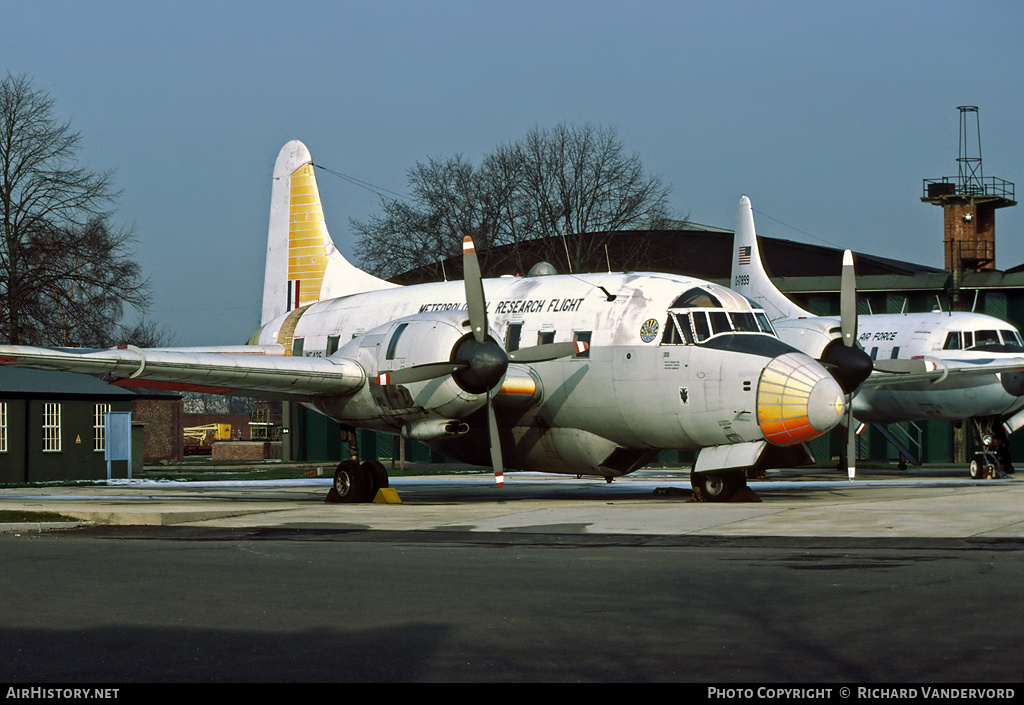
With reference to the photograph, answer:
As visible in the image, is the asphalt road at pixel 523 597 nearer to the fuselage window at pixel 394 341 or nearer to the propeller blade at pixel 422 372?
the propeller blade at pixel 422 372

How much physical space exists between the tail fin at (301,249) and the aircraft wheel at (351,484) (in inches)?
268

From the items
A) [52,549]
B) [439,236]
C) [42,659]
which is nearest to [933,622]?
[42,659]

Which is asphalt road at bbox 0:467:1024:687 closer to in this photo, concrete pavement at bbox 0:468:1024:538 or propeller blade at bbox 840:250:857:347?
concrete pavement at bbox 0:468:1024:538

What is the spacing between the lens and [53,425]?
121 feet

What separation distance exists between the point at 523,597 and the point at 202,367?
13645 millimetres

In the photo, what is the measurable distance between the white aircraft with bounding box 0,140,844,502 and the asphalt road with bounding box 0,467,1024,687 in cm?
218

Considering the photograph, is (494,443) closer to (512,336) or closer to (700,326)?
(512,336)

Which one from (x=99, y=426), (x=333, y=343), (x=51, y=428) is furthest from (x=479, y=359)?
(x=99, y=426)

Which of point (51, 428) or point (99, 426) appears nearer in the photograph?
point (51, 428)

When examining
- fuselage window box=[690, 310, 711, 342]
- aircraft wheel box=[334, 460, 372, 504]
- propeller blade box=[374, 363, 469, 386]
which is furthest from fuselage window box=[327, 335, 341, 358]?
fuselage window box=[690, 310, 711, 342]

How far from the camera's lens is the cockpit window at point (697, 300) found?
70.8 ft

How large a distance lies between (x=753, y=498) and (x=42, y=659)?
620 inches

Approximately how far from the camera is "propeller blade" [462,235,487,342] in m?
21.6

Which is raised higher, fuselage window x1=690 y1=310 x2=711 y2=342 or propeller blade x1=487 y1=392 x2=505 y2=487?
fuselage window x1=690 y1=310 x2=711 y2=342
